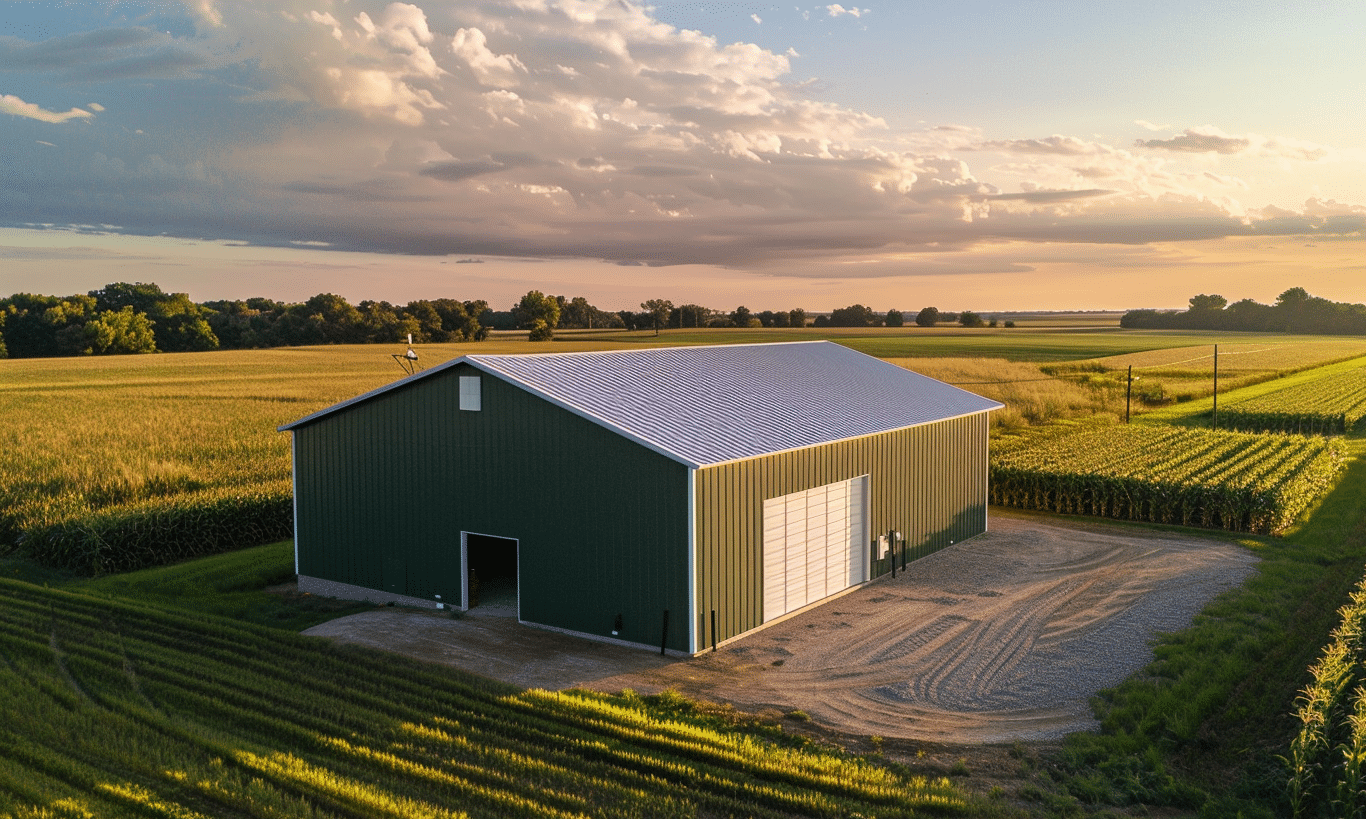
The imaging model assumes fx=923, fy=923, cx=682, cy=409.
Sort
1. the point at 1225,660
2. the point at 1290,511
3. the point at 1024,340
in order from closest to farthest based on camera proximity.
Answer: the point at 1225,660
the point at 1290,511
the point at 1024,340

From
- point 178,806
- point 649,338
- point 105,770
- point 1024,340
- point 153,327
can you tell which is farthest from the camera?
point 1024,340

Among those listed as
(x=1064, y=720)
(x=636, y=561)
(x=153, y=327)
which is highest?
(x=153, y=327)

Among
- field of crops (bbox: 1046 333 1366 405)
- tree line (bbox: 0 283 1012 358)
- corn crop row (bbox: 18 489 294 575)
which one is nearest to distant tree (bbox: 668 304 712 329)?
tree line (bbox: 0 283 1012 358)

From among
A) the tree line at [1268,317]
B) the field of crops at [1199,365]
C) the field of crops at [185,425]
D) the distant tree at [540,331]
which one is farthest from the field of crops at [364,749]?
the tree line at [1268,317]

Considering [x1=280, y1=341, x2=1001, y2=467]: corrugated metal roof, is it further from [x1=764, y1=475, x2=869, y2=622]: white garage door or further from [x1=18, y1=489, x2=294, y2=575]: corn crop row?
[x1=18, y1=489, x2=294, y2=575]: corn crop row

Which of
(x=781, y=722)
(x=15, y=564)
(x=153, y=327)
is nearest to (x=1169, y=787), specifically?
(x=781, y=722)

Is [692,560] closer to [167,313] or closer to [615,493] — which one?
[615,493]

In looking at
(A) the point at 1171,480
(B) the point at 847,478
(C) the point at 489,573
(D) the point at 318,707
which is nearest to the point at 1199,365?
(A) the point at 1171,480

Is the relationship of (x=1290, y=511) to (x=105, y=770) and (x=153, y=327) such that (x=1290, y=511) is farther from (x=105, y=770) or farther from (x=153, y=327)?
(x=153, y=327)
